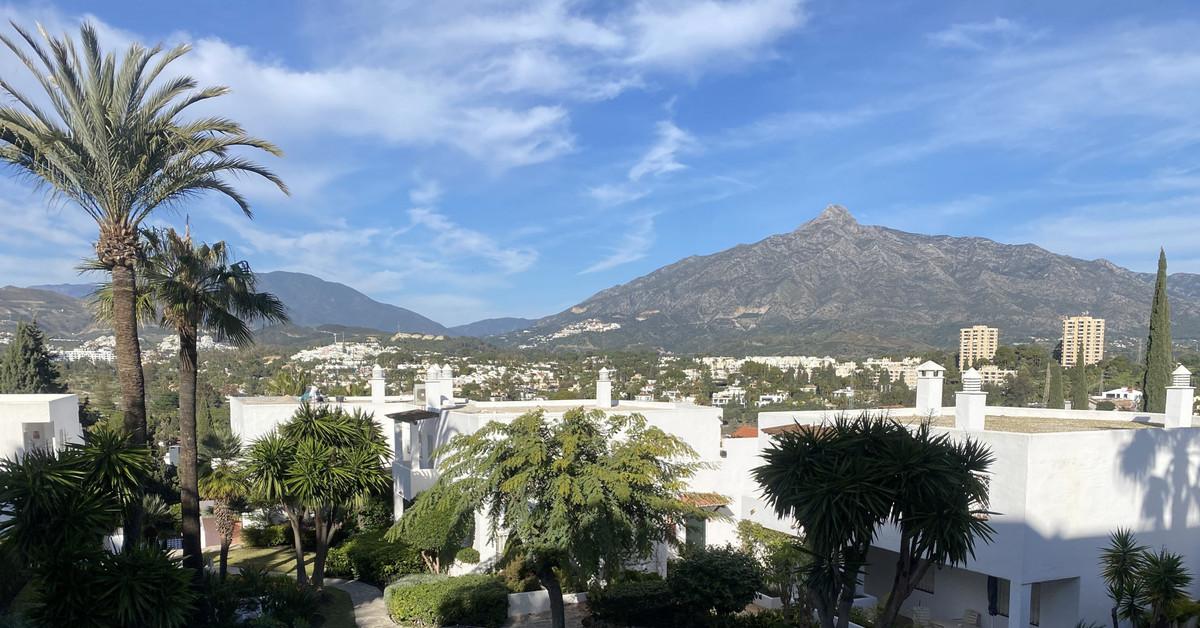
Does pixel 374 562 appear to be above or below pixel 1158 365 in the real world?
below

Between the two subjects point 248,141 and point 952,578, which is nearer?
point 248,141

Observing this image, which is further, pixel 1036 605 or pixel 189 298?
pixel 1036 605

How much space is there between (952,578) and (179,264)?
18.1m

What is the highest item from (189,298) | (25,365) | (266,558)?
(189,298)

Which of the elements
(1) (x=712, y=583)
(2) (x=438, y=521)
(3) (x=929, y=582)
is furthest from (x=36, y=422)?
(3) (x=929, y=582)

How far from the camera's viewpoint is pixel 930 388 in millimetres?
22266

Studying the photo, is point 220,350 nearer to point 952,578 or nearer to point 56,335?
point 56,335

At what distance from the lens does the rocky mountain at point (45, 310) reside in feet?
465

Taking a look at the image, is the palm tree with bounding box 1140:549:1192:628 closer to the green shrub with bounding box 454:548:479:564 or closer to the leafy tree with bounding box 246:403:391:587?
the green shrub with bounding box 454:548:479:564

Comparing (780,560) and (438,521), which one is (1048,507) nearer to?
(780,560)

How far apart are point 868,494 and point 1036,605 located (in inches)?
362

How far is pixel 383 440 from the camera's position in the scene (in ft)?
68.4

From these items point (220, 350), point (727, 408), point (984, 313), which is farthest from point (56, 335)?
point (984, 313)

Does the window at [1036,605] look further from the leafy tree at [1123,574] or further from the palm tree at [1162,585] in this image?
the palm tree at [1162,585]
